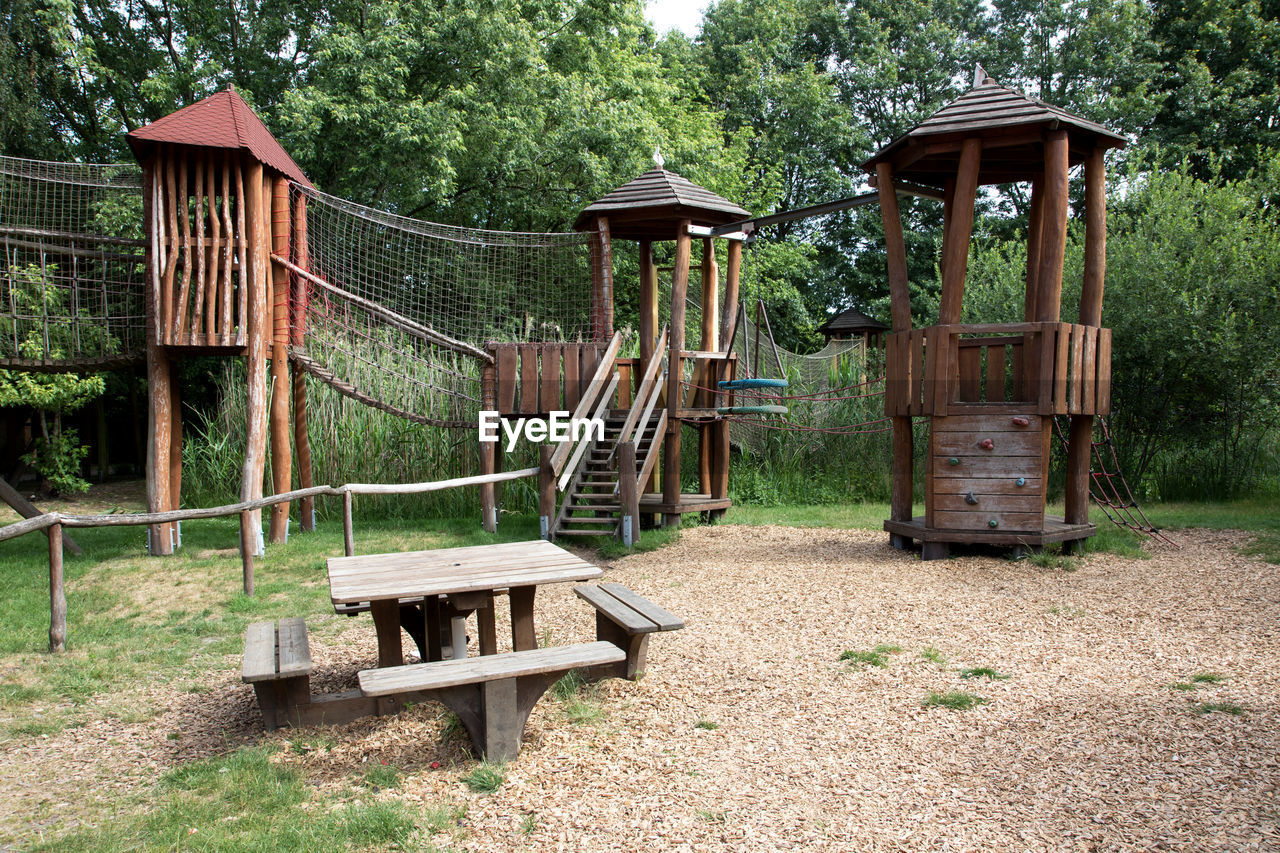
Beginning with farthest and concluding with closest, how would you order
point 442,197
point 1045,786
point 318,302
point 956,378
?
1. point 442,197
2. point 318,302
3. point 956,378
4. point 1045,786

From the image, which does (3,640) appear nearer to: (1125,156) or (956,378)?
(956,378)

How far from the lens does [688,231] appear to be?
10656mm

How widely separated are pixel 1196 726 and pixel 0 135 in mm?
16007

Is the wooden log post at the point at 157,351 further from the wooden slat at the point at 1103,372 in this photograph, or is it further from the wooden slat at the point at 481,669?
the wooden slat at the point at 1103,372

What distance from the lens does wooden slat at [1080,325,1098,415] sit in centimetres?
807

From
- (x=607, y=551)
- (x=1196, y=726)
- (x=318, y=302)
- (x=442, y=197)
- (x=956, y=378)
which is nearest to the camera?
(x=1196, y=726)

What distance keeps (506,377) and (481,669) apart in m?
6.96

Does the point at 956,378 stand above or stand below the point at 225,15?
below

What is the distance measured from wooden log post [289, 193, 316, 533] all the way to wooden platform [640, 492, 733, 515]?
3862 millimetres

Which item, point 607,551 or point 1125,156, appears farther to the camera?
point 1125,156

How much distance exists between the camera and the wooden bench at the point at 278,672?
3.88 meters

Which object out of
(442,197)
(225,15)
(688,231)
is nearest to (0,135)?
(225,15)

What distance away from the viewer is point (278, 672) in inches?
151

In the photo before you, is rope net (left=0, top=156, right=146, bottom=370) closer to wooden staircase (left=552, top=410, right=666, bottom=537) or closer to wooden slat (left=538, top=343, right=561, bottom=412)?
wooden slat (left=538, top=343, right=561, bottom=412)
